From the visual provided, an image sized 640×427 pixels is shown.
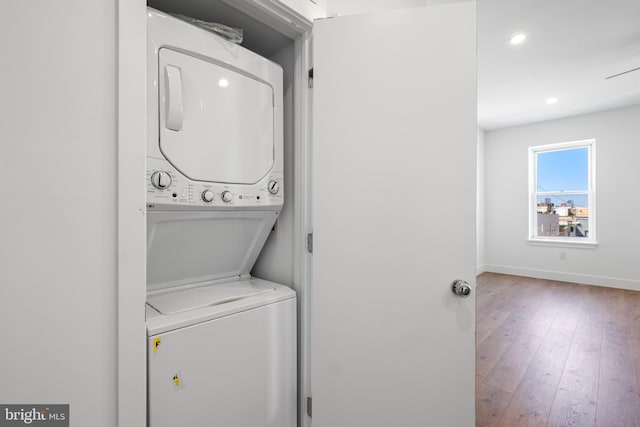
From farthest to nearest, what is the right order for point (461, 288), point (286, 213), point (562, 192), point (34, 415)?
point (562, 192) → point (286, 213) → point (461, 288) → point (34, 415)

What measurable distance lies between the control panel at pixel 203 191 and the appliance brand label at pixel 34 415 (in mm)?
605

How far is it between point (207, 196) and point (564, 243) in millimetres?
5731

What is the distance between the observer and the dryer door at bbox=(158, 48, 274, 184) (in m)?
1.00

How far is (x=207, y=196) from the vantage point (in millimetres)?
1095

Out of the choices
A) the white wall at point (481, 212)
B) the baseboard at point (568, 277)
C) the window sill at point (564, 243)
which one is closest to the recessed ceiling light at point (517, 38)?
the white wall at point (481, 212)

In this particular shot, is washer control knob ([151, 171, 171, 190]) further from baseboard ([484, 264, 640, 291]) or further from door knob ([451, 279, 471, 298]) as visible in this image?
baseboard ([484, 264, 640, 291])

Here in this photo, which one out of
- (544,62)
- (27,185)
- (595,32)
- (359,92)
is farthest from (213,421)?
(544,62)

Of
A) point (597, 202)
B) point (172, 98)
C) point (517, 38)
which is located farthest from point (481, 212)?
point (172, 98)

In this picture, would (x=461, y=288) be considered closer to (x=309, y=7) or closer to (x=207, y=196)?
(x=207, y=196)

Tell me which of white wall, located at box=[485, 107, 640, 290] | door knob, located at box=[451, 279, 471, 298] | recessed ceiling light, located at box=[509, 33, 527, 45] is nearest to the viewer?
door knob, located at box=[451, 279, 471, 298]

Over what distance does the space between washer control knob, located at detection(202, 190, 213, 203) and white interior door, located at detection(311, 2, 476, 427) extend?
439mm

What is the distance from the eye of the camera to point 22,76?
68 centimetres

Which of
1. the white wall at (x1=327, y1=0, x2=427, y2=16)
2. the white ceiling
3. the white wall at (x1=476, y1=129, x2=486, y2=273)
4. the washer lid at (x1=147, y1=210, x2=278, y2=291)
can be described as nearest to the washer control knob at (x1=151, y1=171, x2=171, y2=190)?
the washer lid at (x1=147, y1=210, x2=278, y2=291)

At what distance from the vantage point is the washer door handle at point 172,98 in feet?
3.25
